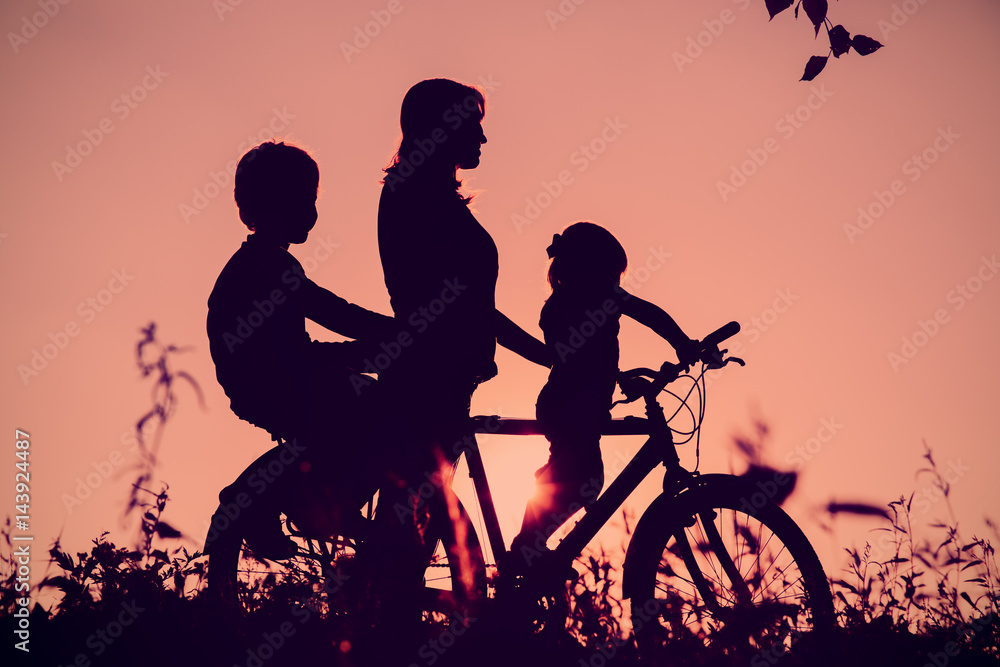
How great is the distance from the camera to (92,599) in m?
4.10

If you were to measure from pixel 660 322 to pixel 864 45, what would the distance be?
1530mm

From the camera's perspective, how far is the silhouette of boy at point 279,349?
11.8 feet

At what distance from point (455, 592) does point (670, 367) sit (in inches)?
60.5

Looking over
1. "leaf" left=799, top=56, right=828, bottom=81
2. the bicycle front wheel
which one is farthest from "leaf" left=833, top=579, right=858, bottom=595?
"leaf" left=799, top=56, right=828, bottom=81

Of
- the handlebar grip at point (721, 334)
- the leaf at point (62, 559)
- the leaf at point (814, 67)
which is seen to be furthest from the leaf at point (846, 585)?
the leaf at point (62, 559)

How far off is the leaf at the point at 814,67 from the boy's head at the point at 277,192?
2.25 m

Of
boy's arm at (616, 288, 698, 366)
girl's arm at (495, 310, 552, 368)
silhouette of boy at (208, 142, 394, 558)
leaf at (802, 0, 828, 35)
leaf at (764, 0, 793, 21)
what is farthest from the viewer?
girl's arm at (495, 310, 552, 368)

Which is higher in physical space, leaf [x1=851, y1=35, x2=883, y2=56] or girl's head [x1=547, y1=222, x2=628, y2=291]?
leaf [x1=851, y1=35, x2=883, y2=56]

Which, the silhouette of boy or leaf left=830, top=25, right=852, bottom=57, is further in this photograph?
the silhouette of boy

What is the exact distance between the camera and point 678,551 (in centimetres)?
393

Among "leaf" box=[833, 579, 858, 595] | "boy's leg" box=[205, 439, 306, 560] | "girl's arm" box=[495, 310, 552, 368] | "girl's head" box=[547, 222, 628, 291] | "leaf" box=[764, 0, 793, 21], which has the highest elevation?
"leaf" box=[764, 0, 793, 21]

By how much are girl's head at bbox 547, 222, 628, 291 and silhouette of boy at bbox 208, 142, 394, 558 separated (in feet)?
4.23

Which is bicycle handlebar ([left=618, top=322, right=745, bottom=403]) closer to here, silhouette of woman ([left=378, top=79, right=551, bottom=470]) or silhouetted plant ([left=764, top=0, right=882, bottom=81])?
Answer: silhouette of woman ([left=378, top=79, right=551, bottom=470])

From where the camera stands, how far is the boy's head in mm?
3836
